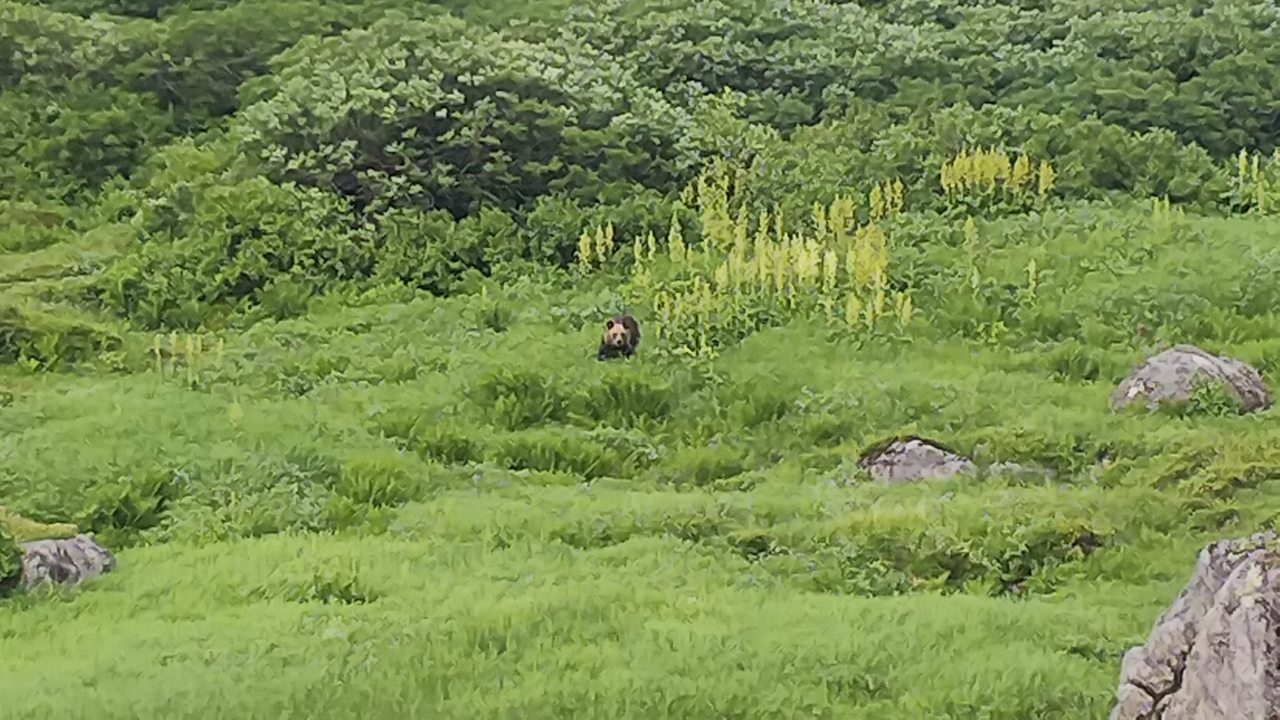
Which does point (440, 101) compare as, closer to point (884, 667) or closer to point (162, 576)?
point (162, 576)

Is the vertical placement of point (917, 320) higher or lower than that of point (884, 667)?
lower

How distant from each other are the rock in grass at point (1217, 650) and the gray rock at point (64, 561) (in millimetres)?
5291

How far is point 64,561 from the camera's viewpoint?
7781mm

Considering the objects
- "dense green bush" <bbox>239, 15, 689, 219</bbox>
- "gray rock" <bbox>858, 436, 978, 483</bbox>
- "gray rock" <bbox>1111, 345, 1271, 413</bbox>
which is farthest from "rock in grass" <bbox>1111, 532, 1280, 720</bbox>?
"dense green bush" <bbox>239, 15, 689, 219</bbox>

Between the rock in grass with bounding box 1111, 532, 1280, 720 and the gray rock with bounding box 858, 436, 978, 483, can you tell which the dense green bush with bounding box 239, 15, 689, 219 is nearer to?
the gray rock with bounding box 858, 436, 978, 483

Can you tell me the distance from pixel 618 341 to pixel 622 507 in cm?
321

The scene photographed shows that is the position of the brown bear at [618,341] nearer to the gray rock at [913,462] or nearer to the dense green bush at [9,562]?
the gray rock at [913,462]

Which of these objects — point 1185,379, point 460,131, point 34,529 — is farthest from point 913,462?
point 460,131

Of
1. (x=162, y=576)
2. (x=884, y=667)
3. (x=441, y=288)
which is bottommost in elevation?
(x=441, y=288)

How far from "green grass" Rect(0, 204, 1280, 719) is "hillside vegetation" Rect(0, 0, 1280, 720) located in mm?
34

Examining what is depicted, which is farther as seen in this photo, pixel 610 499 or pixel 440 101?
pixel 440 101

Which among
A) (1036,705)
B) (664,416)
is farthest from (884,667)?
(664,416)

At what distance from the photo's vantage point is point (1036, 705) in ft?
18.4

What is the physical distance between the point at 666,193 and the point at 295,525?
29.5 ft
